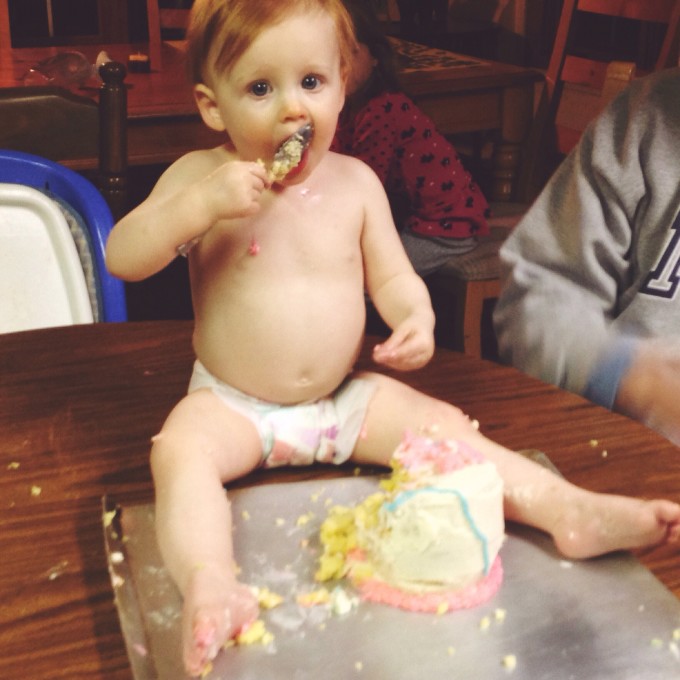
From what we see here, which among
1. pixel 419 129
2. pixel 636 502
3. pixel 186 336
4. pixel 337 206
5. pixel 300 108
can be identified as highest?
pixel 300 108

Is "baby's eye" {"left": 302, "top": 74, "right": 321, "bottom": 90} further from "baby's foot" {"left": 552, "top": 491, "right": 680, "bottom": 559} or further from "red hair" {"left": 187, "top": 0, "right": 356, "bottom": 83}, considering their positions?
"baby's foot" {"left": 552, "top": 491, "right": 680, "bottom": 559}

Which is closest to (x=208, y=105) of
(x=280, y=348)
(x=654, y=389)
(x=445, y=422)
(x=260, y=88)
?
(x=260, y=88)

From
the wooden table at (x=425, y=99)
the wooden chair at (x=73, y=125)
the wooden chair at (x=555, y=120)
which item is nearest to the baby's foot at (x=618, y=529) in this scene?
the wooden chair at (x=73, y=125)

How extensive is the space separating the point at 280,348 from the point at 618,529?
32cm

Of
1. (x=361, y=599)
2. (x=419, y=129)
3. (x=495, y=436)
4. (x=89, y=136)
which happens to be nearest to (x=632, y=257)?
(x=495, y=436)

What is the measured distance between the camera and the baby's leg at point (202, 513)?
0.56m

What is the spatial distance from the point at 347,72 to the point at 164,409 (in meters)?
0.36

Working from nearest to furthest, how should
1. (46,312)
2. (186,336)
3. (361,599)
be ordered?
(361,599), (186,336), (46,312)

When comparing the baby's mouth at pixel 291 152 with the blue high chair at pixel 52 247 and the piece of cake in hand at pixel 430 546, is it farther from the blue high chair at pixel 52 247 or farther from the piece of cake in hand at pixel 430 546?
the blue high chair at pixel 52 247

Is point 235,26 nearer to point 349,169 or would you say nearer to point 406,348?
point 349,169

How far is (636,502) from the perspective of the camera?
682 mm

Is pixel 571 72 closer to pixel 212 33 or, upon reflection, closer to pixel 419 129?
pixel 419 129

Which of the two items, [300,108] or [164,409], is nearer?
[300,108]

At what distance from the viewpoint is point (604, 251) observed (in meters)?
1.15
